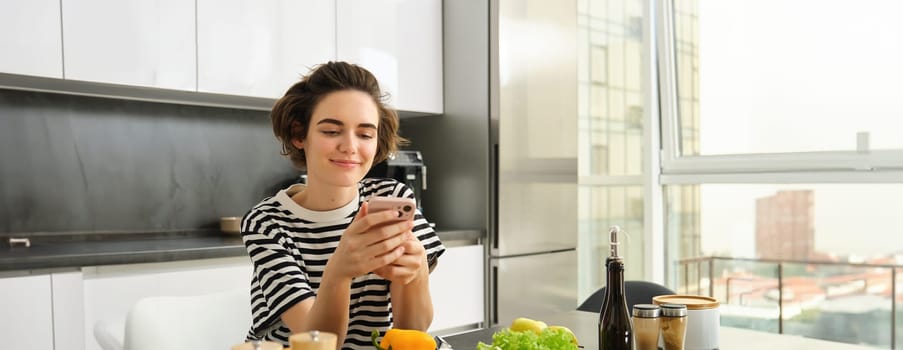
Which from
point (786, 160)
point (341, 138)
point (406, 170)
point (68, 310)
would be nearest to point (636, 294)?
point (341, 138)

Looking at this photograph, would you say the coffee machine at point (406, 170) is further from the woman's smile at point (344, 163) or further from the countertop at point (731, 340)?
the woman's smile at point (344, 163)

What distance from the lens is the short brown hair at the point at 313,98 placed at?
4.62ft

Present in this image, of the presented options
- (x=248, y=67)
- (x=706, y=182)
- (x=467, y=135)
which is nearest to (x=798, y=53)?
(x=706, y=182)

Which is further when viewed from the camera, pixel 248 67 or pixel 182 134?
pixel 182 134

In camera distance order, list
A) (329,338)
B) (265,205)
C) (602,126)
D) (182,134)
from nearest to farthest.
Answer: (329,338) < (265,205) < (182,134) < (602,126)

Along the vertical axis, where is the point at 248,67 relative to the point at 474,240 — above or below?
above

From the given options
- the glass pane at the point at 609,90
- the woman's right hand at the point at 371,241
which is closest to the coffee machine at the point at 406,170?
the glass pane at the point at 609,90

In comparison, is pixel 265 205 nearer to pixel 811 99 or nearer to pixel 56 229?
pixel 56 229

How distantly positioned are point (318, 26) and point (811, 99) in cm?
206

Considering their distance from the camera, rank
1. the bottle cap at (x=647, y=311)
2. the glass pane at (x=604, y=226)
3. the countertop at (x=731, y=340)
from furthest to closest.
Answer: the glass pane at (x=604, y=226) → the countertop at (x=731, y=340) → the bottle cap at (x=647, y=311)

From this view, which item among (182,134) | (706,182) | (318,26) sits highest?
(318,26)

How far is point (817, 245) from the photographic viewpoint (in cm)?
317

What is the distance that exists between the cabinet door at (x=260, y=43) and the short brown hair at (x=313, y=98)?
1.35 metres

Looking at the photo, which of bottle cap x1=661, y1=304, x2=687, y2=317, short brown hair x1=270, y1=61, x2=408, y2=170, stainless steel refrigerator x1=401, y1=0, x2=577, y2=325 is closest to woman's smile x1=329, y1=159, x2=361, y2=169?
short brown hair x1=270, y1=61, x2=408, y2=170
